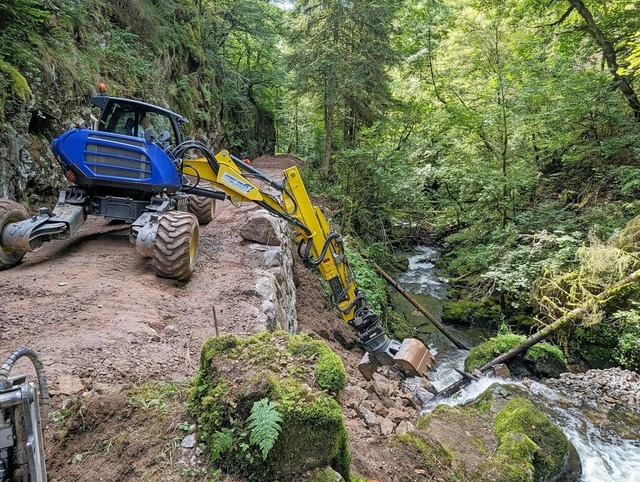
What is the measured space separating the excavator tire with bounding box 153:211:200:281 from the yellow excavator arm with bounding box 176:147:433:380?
1.00m

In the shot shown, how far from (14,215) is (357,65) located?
38.7ft

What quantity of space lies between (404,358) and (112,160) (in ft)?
15.4

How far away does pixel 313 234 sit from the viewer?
5.77 meters

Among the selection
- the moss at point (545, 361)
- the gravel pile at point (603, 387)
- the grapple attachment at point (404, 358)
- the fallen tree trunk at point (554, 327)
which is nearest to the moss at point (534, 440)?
the grapple attachment at point (404, 358)

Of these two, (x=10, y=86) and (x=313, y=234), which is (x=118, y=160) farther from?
(x=313, y=234)

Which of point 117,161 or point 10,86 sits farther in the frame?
point 10,86

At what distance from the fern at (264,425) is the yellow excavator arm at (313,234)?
3.81 m

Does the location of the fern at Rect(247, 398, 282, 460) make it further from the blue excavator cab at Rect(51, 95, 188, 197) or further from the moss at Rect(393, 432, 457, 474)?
the blue excavator cab at Rect(51, 95, 188, 197)

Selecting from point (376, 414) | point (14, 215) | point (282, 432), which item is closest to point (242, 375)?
point (282, 432)

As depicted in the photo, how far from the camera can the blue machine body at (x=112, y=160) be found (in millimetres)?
5051

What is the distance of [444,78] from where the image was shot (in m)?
16.5

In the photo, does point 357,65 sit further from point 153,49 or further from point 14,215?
point 14,215

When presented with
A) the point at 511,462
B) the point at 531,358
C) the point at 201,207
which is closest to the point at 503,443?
the point at 511,462

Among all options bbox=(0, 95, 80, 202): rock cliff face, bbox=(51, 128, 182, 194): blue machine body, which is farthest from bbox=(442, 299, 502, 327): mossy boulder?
bbox=(0, 95, 80, 202): rock cliff face
